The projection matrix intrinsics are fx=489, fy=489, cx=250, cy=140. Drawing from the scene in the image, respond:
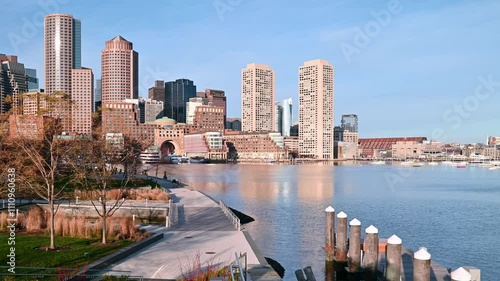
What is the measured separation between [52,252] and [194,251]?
5.63m

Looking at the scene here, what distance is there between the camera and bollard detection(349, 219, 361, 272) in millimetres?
19328

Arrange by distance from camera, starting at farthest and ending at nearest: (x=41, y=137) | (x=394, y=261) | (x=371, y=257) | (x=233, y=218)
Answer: (x=41, y=137), (x=233, y=218), (x=371, y=257), (x=394, y=261)

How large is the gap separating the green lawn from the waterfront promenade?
1160mm

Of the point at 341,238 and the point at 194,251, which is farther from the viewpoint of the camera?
the point at 341,238

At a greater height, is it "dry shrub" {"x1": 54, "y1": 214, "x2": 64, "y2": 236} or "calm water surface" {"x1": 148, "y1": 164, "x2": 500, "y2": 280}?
"dry shrub" {"x1": 54, "y1": 214, "x2": 64, "y2": 236}

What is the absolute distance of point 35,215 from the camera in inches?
1018

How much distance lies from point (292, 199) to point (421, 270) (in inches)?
1845

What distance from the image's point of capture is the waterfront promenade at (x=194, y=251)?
54.0 feet

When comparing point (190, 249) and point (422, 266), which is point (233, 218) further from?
point (422, 266)

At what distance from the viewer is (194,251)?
20828 millimetres

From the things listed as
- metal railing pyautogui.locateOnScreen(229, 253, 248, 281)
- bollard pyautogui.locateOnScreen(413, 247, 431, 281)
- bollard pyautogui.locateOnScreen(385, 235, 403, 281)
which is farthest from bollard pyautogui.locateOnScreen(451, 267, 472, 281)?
metal railing pyautogui.locateOnScreen(229, 253, 248, 281)

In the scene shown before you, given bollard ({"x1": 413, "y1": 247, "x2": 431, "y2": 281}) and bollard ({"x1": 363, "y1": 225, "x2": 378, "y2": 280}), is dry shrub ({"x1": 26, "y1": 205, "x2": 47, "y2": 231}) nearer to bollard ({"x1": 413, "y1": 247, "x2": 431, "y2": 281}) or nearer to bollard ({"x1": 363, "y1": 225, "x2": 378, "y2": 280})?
bollard ({"x1": 363, "y1": 225, "x2": 378, "y2": 280})

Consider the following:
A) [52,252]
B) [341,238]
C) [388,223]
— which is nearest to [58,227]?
[52,252]

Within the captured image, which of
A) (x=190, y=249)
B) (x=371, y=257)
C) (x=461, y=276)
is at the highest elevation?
(x=461, y=276)
